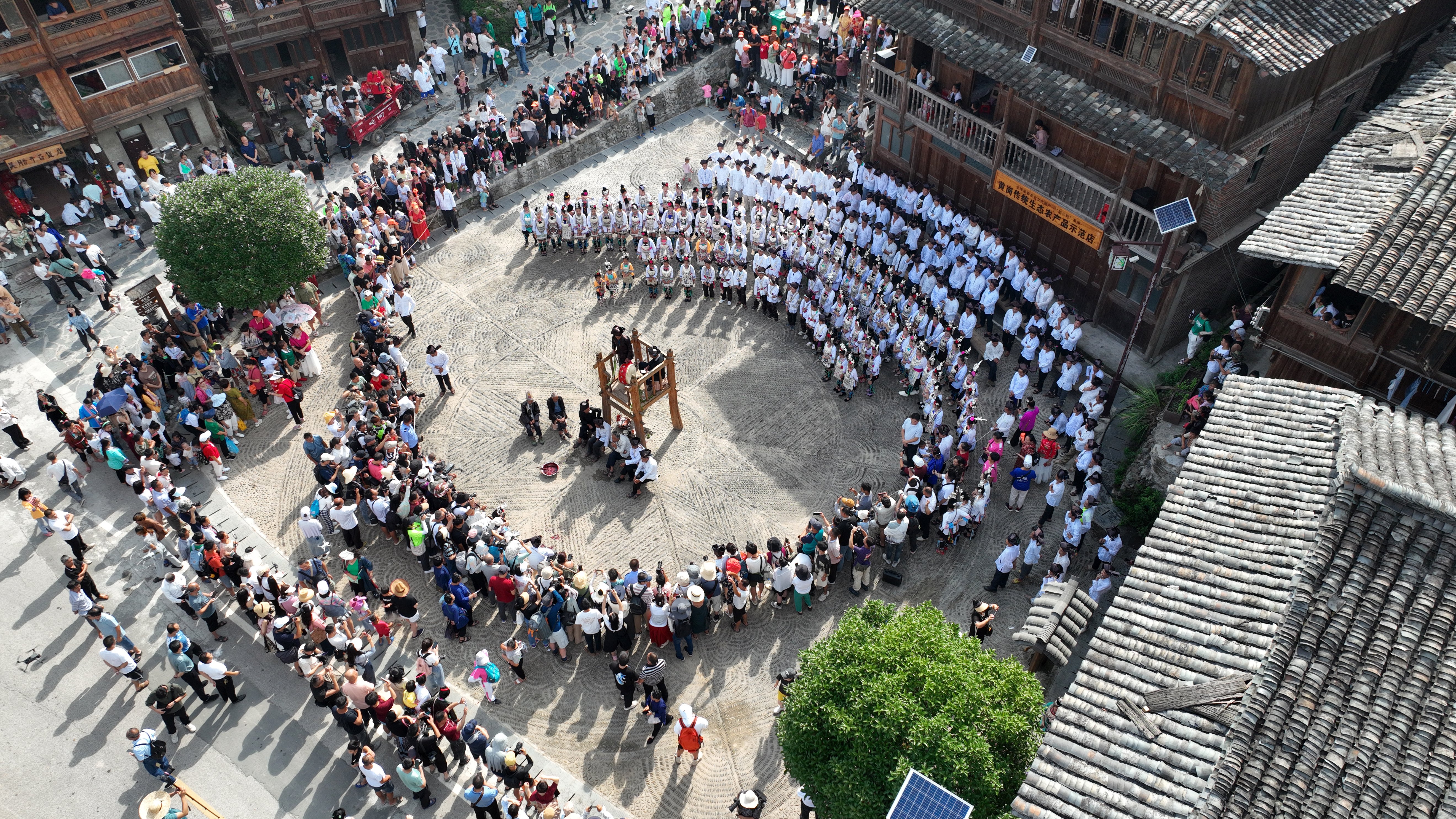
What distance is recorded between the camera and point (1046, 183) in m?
25.2

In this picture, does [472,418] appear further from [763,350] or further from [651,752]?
[651,752]

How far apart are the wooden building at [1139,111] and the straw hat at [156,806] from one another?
22.4 meters

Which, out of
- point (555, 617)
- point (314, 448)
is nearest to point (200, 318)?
point (314, 448)

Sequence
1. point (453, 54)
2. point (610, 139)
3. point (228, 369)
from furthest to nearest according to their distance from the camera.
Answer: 1. point (453, 54)
2. point (610, 139)
3. point (228, 369)

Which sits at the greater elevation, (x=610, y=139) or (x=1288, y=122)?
(x=1288, y=122)

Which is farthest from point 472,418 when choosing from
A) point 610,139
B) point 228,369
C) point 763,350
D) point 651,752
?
point 610,139

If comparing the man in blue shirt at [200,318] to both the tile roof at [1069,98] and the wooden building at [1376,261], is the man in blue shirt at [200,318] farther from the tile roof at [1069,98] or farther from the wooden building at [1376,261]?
the wooden building at [1376,261]

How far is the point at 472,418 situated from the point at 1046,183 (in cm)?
1565

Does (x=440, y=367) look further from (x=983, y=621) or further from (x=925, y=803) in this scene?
(x=925, y=803)

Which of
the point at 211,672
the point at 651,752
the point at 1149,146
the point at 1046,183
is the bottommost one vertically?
the point at 651,752

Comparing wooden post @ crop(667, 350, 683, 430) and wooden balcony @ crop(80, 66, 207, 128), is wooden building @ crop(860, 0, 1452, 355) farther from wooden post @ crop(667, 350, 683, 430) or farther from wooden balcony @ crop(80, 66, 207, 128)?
wooden balcony @ crop(80, 66, 207, 128)

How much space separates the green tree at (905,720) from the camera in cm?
1291

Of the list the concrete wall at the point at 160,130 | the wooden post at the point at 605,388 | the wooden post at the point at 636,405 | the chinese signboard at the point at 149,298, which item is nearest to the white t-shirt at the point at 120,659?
→ the wooden post at the point at 605,388

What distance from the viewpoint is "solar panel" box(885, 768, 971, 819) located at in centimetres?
1179
